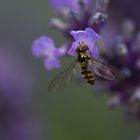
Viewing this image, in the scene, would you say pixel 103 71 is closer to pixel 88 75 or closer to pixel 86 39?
pixel 88 75

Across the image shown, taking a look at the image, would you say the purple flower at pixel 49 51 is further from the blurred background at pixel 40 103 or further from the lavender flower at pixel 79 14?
the blurred background at pixel 40 103

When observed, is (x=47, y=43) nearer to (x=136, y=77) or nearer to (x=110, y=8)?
(x=136, y=77)

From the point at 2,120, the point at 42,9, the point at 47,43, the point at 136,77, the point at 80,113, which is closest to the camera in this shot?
the point at 47,43

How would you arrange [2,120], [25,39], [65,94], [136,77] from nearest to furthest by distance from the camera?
[136,77] → [2,120] → [65,94] → [25,39]

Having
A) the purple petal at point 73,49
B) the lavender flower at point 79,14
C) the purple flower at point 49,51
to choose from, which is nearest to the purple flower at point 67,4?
the lavender flower at point 79,14

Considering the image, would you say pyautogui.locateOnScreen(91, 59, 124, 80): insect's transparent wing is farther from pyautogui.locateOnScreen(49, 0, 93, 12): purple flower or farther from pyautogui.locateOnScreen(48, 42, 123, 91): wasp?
pyautogui.locateOnScreen(49, 0, 93, 12): purple flower

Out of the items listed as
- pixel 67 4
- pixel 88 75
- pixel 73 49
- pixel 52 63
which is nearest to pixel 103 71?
pixel 88 75

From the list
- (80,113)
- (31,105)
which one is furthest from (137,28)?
(80,113)

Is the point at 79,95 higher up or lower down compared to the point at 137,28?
higher up
